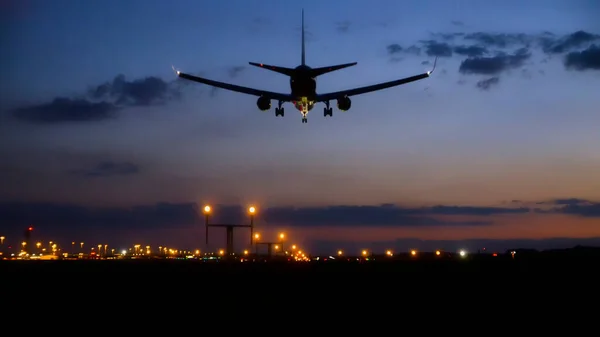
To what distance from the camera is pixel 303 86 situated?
213 feet

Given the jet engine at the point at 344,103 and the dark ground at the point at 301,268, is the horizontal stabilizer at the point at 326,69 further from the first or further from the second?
the dark ground at the point at 301,268

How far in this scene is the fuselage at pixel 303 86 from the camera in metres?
64.7

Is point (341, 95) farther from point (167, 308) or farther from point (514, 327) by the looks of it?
point (514, 327)

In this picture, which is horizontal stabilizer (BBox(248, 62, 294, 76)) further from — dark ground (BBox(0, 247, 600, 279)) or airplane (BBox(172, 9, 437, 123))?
dark ground (BBox(0, 247, 600, 279))

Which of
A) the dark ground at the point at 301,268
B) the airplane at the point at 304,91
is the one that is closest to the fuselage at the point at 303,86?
the airplane at the point at 304,91

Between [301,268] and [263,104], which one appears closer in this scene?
[301,268]

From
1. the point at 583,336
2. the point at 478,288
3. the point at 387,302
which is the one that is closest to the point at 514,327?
the point at 583,336

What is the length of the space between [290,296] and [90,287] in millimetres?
14795

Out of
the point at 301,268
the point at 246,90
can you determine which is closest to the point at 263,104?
the point at 246,90

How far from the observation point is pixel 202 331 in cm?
2208

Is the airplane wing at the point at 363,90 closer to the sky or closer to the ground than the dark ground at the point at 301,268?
closer to the sky

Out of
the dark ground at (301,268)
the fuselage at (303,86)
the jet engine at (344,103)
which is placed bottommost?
the dark ground at (301,268)

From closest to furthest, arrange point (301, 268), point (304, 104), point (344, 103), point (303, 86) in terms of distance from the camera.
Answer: point (301, 268), point (344, 103), point (303, 86), point (304, 104)

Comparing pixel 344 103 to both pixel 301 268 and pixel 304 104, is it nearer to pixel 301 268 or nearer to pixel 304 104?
pixel 304 104
